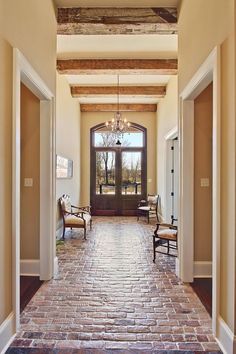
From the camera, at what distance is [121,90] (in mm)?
8203

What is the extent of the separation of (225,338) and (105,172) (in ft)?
26.6

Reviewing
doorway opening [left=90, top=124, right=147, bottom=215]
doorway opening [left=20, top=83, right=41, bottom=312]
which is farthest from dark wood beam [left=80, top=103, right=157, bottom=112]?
doorway opening [left=20, top=83, right=41, bottom=312]

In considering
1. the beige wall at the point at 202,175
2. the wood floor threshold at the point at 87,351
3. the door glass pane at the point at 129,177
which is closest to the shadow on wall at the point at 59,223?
the beige wall at the point at 202,175

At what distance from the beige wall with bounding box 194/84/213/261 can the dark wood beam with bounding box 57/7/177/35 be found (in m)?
1.32

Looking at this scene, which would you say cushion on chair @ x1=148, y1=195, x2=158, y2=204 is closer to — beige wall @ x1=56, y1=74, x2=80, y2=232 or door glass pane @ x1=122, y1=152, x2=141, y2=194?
door glass pane @ x1=122, y1=152, x2=141, y2=194

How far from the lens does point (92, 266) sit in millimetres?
4445

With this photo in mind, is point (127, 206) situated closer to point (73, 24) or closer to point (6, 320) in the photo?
point (73, 24)

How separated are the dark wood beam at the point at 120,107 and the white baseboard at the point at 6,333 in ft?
26.9

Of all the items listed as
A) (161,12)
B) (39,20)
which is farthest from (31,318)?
(161,12)

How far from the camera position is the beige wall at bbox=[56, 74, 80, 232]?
6.76m

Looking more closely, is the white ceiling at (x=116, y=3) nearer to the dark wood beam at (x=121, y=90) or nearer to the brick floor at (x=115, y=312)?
the brick floor at (x=115, y=312)

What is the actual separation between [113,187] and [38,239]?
20.8 feet

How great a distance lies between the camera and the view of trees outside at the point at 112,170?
401 inches

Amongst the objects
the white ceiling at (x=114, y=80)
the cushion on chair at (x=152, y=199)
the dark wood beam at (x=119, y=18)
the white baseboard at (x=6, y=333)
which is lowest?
the white baseboard at (x=6, y=333)
